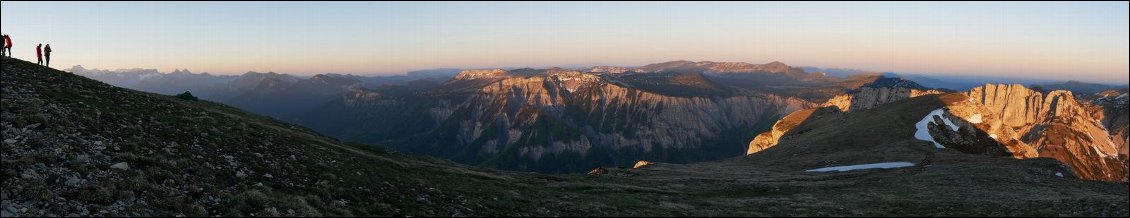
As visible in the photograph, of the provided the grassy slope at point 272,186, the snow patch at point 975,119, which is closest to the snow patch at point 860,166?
the grassy slope at point 272,186

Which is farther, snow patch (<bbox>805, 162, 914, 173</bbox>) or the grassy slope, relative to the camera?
snow patch (<bbox>805, 162, 914, 173</bbox>)

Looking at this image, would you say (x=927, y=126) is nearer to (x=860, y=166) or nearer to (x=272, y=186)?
(x=860, y=166)

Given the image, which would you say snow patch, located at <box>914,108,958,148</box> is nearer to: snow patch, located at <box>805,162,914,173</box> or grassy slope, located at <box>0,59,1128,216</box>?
snow patch, located at <box>805,162,914,173</box>

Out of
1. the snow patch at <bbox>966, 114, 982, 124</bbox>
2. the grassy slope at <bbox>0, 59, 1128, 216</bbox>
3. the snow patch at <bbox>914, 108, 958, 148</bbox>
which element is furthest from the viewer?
the snow patch at <bbox>966, 114, 982, 124</bbox>

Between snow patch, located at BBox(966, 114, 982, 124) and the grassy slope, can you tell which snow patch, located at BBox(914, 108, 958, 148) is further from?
the grassy slope

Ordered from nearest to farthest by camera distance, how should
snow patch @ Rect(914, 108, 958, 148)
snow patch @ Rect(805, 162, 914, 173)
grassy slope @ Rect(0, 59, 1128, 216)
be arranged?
1. grassy slope @ Rect(0, 59, 1128, 216)
2. snow patch @ Rect(805, 162, 914, 173)
3. snow patch @ Rect(914, 108, 958, 148)

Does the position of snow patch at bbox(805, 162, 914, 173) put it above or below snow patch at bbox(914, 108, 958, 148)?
below

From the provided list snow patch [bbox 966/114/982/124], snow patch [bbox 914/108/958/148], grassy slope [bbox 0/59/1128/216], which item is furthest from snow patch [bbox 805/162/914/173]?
snow patch [bbox 966/114/982/124]

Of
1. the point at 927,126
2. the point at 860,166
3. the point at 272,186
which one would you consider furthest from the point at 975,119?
the point at 272,186

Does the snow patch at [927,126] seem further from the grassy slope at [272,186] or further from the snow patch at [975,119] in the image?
the grassy slope at [272,186]
